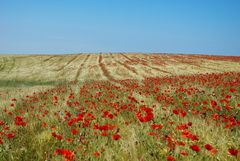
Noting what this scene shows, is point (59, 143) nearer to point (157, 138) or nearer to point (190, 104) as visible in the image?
point (157, 138)

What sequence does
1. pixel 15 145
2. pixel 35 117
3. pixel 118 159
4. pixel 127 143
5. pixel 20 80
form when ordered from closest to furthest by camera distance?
pixel 118 159 < pixel 127 143 < pixel 15 145 < pixel 35 117 < pixel 20 80

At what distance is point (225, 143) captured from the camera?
3.66 meters

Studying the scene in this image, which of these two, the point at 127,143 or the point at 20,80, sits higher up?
the point at 127,143

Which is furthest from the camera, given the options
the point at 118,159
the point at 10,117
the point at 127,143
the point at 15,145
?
the point at 10,117

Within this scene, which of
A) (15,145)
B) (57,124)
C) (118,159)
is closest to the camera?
(118,159)

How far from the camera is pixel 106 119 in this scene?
5711mm

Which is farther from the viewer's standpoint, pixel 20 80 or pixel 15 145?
pixel 20 80

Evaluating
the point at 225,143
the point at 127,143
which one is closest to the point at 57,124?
the point at 127,143

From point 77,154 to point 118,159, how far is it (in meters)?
0.55

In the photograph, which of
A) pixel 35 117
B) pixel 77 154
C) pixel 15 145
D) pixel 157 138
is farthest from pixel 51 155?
pixel 35 117

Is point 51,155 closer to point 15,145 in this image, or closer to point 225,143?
point 15,145

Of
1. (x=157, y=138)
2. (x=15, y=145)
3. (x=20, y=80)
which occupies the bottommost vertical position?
(x=20, y=80)

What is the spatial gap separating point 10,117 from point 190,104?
4.68 m

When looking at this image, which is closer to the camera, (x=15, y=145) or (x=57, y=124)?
(x=15, y=145)
